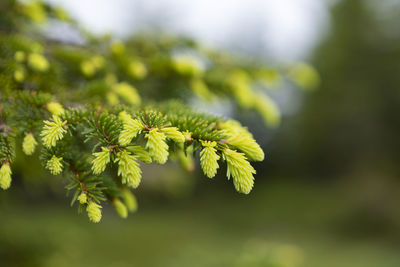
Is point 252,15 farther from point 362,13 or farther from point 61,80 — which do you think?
point 61,80

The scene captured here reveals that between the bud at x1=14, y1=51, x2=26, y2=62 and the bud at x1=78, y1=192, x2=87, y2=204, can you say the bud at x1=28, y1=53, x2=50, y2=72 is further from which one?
the bud at x1=78, y1=192, x2=87, y2=204

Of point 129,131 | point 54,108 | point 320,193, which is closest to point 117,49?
point 54,108

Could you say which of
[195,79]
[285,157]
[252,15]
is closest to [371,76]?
[285,157]

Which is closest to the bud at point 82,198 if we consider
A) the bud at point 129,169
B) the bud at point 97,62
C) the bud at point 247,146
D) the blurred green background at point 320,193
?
the bud at point 129,169

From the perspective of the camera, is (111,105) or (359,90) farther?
(359,90)

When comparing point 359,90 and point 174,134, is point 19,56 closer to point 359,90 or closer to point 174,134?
point 174,134

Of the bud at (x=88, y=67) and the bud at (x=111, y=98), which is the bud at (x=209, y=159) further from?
the bud at (x=88, y=67)
